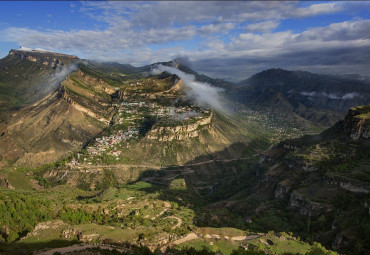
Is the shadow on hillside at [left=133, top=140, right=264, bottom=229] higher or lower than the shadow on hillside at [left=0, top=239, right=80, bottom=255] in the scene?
lower

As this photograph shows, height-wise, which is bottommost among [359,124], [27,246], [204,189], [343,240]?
[204,189]

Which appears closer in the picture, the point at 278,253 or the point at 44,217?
the point at 278,253

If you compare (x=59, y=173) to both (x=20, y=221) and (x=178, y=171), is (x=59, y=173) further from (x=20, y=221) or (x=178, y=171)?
(x=20, y=221)

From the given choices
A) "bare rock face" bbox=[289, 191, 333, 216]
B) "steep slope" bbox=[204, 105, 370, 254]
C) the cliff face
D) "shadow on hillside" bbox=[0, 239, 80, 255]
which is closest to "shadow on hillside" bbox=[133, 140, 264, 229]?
"steep slope" bbox=[204, 105, 370, 254]

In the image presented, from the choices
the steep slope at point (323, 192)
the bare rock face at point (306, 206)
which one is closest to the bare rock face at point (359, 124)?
the steep slope at point (323, 192)

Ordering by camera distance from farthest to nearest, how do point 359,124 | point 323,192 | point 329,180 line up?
point 359,124
point 329,180
point 323,192

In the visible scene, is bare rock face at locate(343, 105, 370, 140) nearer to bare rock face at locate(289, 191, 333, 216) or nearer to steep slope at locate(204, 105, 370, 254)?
steep slope at locate(204, 105, 370, 254)

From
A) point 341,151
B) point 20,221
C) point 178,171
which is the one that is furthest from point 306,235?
point 178,171

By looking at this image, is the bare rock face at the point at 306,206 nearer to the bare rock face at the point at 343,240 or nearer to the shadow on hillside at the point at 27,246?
the bare rock face at the point at 343,240

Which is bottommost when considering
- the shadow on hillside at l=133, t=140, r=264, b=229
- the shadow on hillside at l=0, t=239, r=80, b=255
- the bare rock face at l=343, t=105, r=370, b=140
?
the shadow on hillside at l=133, t=140, r=264, b=229

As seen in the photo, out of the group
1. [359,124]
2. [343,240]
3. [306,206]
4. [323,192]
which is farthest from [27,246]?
[359,124]

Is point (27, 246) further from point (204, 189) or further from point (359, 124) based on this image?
point (359, 124)
